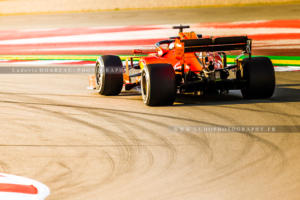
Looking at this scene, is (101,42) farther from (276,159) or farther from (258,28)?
(276,159)

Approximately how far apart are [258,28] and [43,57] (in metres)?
7.62

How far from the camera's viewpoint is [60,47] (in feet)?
59.4

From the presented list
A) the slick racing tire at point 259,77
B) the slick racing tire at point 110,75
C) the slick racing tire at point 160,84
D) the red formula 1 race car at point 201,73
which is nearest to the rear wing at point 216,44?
the red formula 1 race car at point 201,73

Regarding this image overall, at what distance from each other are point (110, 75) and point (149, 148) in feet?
12.5

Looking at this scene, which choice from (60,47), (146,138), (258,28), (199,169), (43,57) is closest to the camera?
(199,169)

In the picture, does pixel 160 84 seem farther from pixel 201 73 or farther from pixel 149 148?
pixel 149 148

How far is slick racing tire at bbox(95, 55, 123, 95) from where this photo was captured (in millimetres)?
9586

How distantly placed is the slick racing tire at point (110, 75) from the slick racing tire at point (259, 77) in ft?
7.32

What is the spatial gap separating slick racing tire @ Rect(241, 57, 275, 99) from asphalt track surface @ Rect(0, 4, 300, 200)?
19 centimetres

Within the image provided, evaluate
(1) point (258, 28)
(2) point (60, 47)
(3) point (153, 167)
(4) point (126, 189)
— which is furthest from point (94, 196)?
(1) point (258, 28)

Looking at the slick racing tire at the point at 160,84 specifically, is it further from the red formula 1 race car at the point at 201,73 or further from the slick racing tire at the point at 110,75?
the slick racing tire at the point at 110,75

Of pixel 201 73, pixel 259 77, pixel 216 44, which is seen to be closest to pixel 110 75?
pixel 201 73

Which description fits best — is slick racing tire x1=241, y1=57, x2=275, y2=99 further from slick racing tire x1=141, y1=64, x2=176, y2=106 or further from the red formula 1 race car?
slick racing tire x1=141, y1=64, x2=176, y2=106

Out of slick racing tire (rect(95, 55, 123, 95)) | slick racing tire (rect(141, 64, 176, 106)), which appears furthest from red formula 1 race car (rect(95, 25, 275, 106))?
slick racing tire (rect(95, 55, 123, 95))
